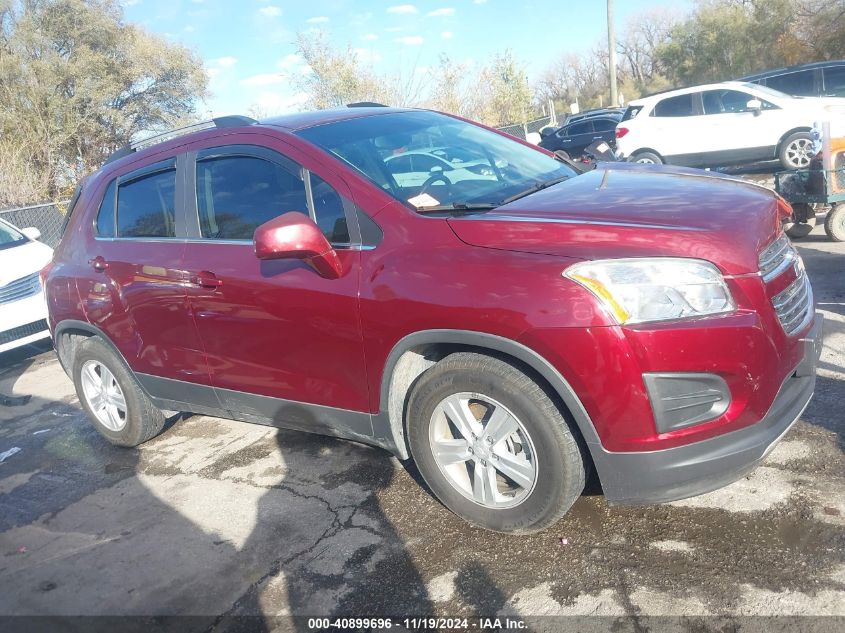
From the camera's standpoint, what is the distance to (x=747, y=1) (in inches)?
1325

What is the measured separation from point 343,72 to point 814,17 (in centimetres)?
1879

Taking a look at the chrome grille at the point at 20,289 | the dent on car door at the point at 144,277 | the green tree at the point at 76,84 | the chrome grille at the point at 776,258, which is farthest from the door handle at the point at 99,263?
the green tree at the point at 76,84

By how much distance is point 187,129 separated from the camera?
413 centimetres

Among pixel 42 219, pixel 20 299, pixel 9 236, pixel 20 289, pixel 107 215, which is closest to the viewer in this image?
pixel 107 215

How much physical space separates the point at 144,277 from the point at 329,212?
4.66 ft

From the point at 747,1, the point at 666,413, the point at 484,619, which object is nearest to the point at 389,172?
the point at 666,413

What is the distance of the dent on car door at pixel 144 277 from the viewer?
3883 mm

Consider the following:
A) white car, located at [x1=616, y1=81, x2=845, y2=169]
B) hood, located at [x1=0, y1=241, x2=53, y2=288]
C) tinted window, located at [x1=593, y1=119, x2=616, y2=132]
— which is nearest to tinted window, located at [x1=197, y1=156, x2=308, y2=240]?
hood, located at [x1=0, y1=241, x2=53, y2=288]

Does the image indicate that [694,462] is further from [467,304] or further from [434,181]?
[434,181]

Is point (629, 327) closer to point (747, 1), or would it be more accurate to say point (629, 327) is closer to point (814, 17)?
point (814, 17)

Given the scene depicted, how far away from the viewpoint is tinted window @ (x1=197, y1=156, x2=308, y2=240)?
11.2 feet

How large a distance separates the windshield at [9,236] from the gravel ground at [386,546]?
4.90 m

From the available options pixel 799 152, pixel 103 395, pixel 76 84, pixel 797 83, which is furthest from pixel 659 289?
pixel 76 84

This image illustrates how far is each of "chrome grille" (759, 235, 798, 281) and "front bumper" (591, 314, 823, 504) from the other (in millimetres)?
388
